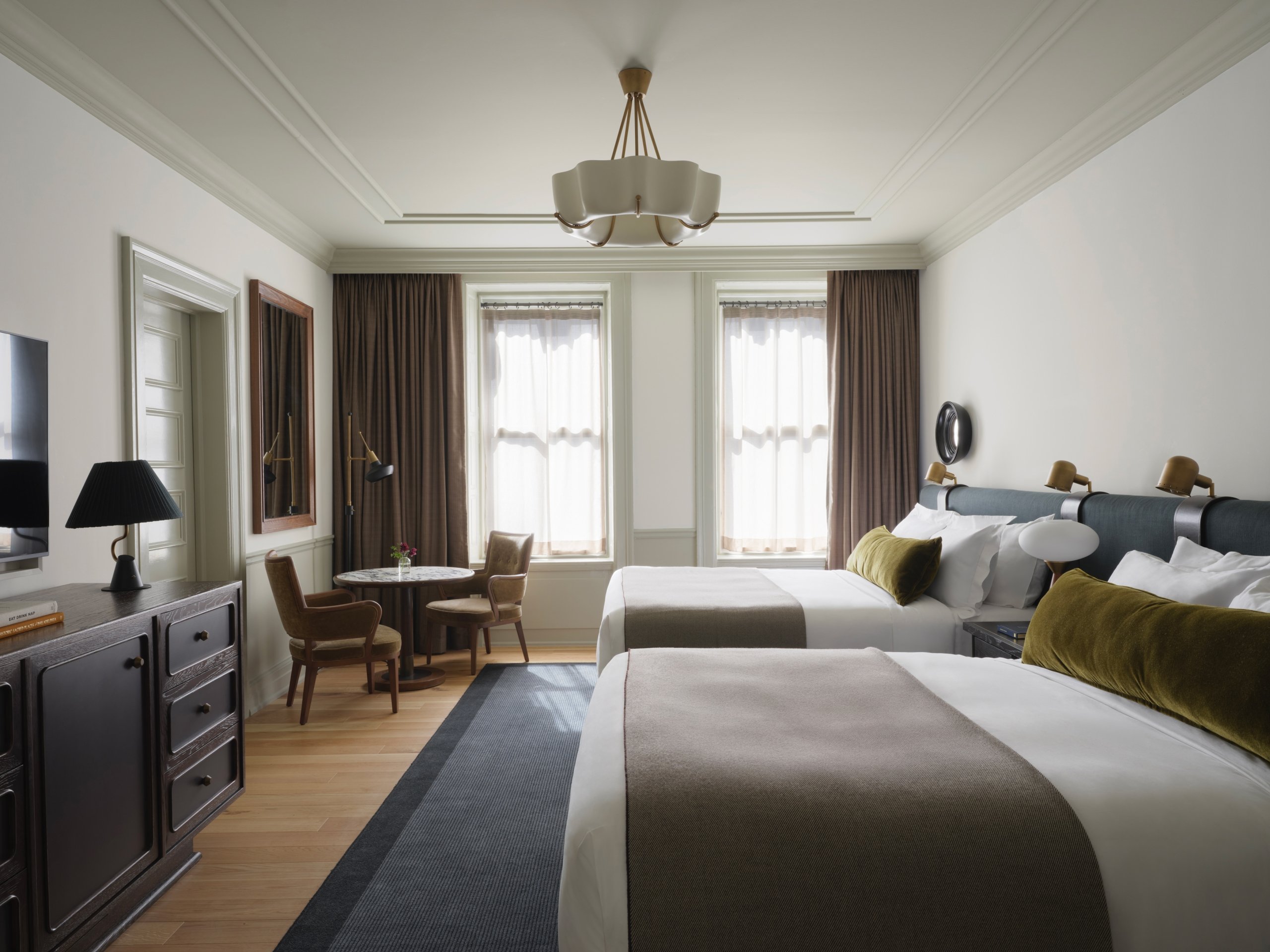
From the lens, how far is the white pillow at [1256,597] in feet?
6.27

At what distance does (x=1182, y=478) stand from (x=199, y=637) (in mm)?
3396

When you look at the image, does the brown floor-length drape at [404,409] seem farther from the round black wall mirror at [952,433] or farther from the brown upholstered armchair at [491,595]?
the round black wall mirror at [952,433]

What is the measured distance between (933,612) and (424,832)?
220 centimetres

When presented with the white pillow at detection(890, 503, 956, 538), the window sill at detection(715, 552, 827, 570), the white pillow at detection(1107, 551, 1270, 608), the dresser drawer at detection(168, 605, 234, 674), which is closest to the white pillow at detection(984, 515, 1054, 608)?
the white pillow at detection(890, 503, 956, 538)

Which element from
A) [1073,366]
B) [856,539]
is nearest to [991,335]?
[1073,366]

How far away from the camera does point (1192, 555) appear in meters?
2.43

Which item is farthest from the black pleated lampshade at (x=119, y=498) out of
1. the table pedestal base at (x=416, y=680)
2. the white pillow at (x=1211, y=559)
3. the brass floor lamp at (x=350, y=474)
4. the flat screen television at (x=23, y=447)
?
the white pillow at (x=1211, y=559)

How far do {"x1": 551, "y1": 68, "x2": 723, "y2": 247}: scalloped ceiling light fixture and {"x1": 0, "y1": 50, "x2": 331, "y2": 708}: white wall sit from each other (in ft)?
5.66

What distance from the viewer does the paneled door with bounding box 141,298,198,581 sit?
3.51m

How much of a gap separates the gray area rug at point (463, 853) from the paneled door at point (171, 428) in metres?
1.52

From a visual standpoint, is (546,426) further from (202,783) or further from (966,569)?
(202,783)

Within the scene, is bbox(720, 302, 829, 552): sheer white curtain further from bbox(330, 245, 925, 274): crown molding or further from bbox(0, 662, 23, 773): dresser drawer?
bbox(0, 662, 23, 773): dresser drawer

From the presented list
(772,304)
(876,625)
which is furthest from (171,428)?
(772,304)

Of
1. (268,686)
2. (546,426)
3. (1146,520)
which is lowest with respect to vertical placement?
(268,686)
